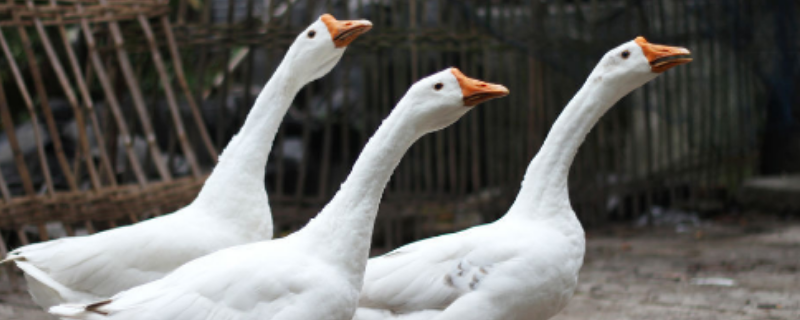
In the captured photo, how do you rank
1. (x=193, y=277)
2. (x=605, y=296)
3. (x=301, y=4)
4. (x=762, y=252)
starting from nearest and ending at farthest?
(x=193, y=277), (x=605, y=296), (x=762, y=252), (x=301, y=4)

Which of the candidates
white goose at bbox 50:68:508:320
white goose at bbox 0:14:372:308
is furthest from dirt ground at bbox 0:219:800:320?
white goose at bbox 50:68:508:320

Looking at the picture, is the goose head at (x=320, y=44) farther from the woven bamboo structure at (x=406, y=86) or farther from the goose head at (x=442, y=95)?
the woven bamboo structure at (x=406, y=86)

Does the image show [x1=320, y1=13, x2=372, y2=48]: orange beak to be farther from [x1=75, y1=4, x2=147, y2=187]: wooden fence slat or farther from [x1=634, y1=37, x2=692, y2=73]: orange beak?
[x1=75, y1=4, x2=147, y2=187]: wooden fence slat

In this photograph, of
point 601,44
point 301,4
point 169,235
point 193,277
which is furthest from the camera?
point 301,4

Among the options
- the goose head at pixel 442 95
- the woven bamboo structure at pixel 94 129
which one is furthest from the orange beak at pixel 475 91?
the woven bamboo structure at pixel 94 129

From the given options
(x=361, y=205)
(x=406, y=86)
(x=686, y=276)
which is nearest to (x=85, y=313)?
(x=361, y=205)

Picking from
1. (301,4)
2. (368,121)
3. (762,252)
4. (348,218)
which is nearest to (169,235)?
(348,218)

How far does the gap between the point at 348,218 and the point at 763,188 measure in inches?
283

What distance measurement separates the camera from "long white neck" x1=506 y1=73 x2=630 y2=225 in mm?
3746

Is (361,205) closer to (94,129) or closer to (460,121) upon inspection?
(94,129)

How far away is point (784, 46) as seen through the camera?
902 centimetres

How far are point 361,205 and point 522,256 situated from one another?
0.77m

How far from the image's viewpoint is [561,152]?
380cm

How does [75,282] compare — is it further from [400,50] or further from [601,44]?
[601,44]
